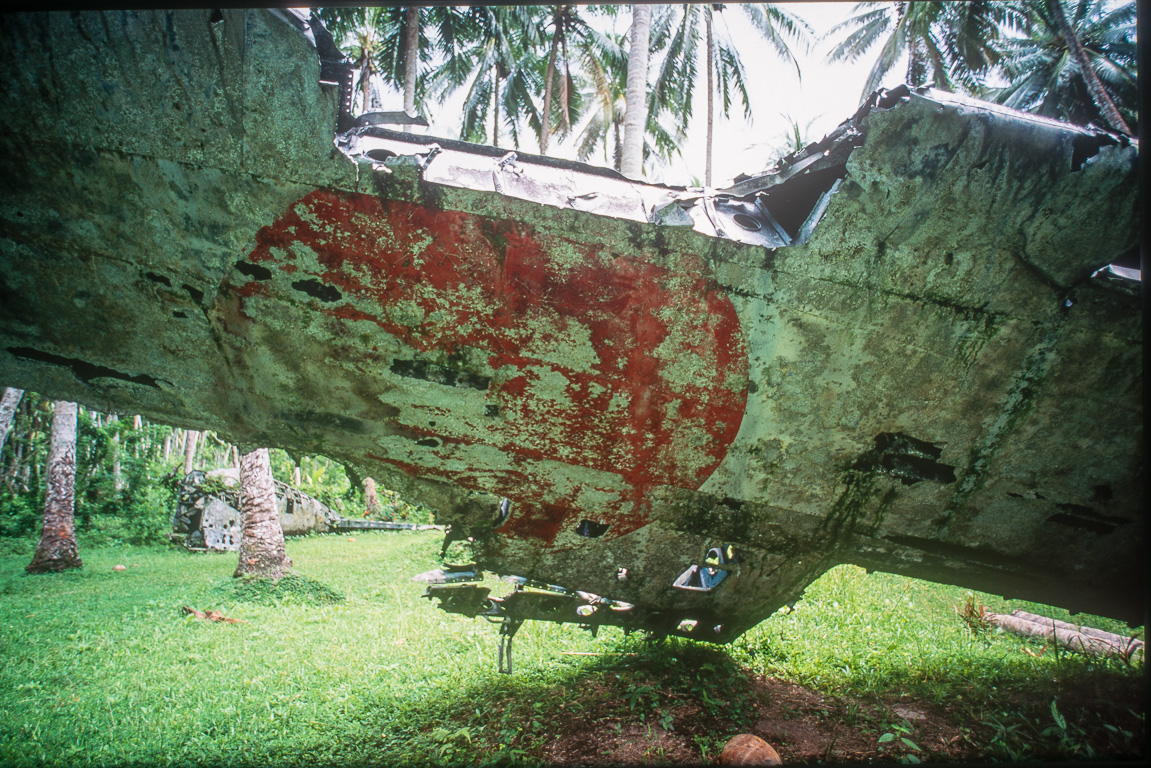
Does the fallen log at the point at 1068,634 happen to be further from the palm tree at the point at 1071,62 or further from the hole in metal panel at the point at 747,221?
the palm tree at the point at 1071,62

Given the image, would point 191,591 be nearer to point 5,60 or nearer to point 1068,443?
point 5,60

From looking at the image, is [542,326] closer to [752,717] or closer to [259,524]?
[752,717]

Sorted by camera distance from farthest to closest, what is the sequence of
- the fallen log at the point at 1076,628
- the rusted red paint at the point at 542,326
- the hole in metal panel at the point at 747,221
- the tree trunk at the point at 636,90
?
the tree trunk at the point at 636,90, the fallen log at the point at 1076,628, the hole in metal panel at the point at 747,221, the rusted red paint at the point at 542,326

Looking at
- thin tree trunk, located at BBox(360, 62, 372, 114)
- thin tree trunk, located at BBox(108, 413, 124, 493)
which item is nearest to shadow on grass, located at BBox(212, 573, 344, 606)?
thin tree trunk, located at BBox(108, 413, 124, 493)

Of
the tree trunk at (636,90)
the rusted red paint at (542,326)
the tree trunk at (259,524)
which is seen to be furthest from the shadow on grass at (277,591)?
the tree trunk at (636,90)

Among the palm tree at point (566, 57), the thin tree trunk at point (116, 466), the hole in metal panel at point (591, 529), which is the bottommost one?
the thin tree trunk at point (116, 466)

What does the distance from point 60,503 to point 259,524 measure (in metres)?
3.45

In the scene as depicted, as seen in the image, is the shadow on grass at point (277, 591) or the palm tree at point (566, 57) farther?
the palm tree at point (566, 57)

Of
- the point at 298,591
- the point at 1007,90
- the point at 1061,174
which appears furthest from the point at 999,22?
the point at 298,591

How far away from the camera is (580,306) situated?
2301 mm

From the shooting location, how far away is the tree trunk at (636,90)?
8609 mm

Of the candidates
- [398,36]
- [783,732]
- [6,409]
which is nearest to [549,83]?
[398,36]

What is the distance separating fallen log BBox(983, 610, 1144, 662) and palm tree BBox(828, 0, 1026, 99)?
12301 mm

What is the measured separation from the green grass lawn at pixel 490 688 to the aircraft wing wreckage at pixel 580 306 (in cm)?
101
